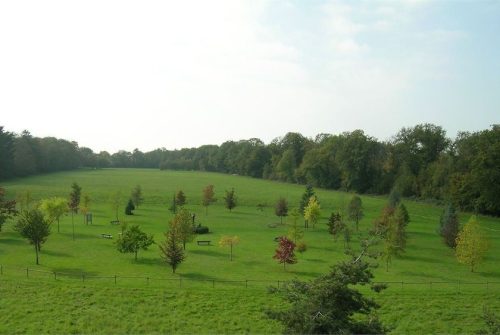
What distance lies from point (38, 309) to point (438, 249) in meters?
39.8

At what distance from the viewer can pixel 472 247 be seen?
39.6 m

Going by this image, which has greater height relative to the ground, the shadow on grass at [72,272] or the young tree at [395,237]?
the young tree at [395,237]

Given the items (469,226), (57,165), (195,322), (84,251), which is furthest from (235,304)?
(57,165)

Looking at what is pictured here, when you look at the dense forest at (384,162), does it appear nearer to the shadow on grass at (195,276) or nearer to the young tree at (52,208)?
the shadow on grass at (195,276)

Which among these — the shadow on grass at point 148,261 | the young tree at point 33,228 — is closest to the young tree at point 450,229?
the shadow on grass at point 148,261

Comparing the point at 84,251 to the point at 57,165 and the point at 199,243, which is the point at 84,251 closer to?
the point at 199,243

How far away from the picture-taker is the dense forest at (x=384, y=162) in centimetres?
7850

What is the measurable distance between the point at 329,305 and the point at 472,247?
30.8 m

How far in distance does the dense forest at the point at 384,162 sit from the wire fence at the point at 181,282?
4704cm

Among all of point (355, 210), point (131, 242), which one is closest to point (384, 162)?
point (355, 210)

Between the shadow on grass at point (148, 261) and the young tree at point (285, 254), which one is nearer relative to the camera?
the young tree at point (285, 254)

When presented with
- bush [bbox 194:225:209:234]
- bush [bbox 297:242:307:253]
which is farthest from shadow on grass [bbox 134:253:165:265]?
bush [bbox 194:225:209:234]

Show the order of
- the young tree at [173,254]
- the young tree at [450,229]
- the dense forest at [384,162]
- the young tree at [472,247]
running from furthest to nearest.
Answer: the dense forest at [384,162], the young tree at [450,229], the young tree at [472,247], the young tree at [173,254]

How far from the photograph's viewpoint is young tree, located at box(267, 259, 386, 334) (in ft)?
43.7
